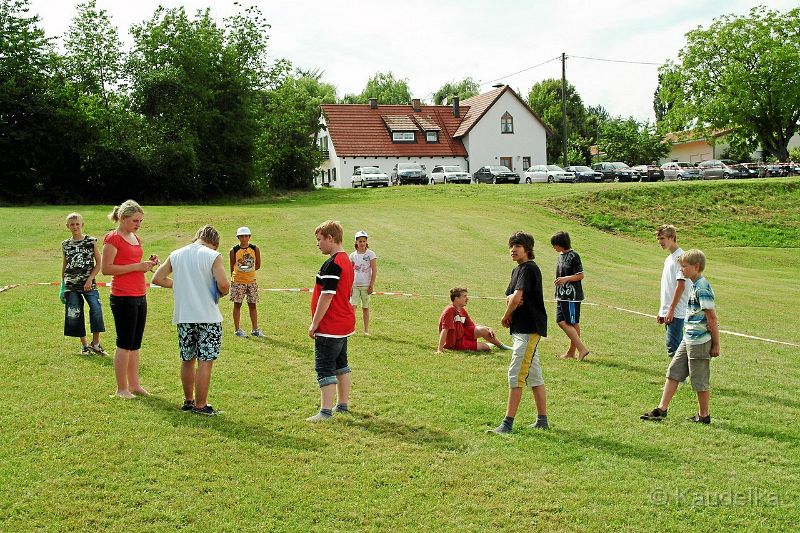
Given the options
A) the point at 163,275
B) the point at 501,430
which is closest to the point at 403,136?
the point at 163,275

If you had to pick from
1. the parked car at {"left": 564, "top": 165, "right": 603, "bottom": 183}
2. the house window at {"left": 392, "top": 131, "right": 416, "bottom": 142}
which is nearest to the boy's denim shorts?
the parked car at {"left": 564, "top": 165, "right": 603, "bottom": 183}

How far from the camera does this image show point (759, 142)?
67.6 meters

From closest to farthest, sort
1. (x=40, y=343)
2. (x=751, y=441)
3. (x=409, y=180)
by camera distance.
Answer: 1. (x=751, y=441)
2. (x=40, y=343)
3. (x=409, y=180)

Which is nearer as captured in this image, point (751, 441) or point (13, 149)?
point (751, 441)

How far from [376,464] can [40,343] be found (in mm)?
5947

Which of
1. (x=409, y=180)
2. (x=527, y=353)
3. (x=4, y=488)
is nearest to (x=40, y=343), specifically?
(x=4, y=488)

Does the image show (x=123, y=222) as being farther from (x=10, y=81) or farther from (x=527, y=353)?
(x=10, y=81)

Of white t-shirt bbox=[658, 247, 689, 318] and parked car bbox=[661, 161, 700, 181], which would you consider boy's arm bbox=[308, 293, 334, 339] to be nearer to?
white t-shirt bbox=[658, 247, 689, 318]

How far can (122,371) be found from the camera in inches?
295

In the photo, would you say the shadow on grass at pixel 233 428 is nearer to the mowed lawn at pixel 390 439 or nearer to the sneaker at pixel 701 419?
the mowed lawn at pixel 390 439

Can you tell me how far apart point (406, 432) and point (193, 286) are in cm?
239

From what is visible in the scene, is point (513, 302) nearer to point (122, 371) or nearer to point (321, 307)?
point (321, 307)

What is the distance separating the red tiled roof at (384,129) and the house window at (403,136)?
1.09ft

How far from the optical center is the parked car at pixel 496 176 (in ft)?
173
